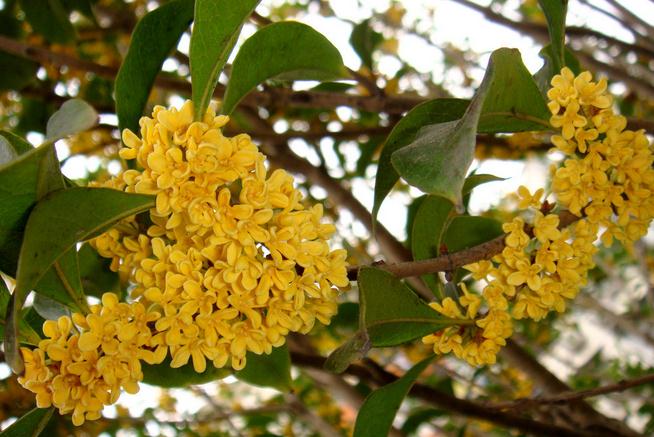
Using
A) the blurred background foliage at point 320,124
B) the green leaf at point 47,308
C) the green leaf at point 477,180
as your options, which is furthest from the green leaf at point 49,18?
the green leaf at point 477,180

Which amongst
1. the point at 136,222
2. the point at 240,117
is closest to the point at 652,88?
the point at 240,117

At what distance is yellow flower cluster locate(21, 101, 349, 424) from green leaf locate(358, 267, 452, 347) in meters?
0.03

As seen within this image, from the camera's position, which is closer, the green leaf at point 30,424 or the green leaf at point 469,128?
the green leaf at point 469,128

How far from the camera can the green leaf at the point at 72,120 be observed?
0.59m

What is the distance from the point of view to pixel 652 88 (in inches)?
74.2

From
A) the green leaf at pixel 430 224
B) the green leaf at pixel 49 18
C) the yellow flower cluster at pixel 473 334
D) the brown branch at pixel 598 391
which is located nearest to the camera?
the yellow flower cluster at pixel 473 334

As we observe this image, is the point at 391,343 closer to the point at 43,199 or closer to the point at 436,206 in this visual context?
the point at 436,206

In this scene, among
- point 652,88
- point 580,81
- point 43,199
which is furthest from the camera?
point 652,88

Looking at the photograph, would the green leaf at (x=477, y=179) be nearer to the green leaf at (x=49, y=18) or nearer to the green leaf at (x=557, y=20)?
the green leaf at (x=557, y=20)

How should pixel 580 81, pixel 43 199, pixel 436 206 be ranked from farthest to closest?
pixel 436 206
pixel 580 81
pixel 43 199

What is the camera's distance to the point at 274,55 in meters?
0.82

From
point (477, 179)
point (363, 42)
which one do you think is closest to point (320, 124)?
point (363, 42)

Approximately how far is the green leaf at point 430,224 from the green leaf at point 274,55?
0.80 feet

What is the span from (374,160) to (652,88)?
853 millimetres
